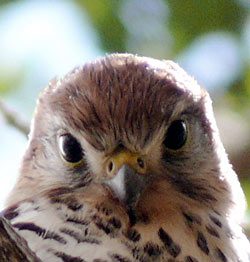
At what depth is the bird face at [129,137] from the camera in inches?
245

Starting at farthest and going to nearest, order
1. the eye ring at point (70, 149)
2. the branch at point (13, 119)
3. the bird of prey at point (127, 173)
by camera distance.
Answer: the branch at point (13, 119) < the eye ring at point (70, 149) < the bird of prey at point (127, 173)

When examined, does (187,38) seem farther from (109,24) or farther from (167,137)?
(167,137)

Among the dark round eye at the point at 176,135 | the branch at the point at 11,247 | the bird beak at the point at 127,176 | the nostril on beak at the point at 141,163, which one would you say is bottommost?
the branch at the point at 11,247

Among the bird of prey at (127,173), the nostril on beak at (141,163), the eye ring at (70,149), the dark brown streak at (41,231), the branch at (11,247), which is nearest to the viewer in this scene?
the branch at (11,247)

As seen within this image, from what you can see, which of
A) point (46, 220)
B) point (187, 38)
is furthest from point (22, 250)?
point (187, 38)

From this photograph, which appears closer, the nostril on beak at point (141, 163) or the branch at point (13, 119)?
the nostril on beak at point (141, 163)

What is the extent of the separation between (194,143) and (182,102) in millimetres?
239

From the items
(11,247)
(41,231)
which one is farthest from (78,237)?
(11,247)

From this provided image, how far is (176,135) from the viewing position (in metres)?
6.60

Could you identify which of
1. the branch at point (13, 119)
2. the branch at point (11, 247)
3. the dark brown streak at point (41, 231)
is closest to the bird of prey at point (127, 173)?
the dark brown streak at point (41, 231)

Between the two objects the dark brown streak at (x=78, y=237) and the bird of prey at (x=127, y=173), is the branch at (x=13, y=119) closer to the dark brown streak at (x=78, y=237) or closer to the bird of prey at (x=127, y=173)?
the bird of prey at (x=127, y=173)

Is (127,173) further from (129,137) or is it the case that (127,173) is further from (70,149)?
(70,149)

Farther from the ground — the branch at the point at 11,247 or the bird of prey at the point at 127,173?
the bird of prey at the point at 127,173

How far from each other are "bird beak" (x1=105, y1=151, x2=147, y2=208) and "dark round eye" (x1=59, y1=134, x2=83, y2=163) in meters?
0.29
